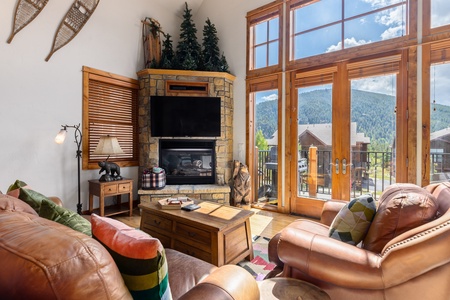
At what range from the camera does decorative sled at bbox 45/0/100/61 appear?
11.1 ft

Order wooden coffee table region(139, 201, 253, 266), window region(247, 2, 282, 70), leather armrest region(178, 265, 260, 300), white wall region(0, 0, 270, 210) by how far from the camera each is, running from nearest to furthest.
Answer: leather armrest region(178, 265, 260, 300), wooden coffee table region(139, 201, 253, 266), white wall region(0, 0, 270, 210), window region(247, 2, 282, 70)

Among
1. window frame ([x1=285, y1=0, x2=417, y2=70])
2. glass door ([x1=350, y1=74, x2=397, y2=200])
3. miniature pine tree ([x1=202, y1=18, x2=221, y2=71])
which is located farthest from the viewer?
miniature pine tree ([x1=202, y1=18, x2=221, y2=71])

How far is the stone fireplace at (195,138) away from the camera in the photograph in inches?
168

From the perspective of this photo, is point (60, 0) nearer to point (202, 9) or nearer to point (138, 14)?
point (138, 14)

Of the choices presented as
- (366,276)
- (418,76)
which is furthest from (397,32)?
(366,276)

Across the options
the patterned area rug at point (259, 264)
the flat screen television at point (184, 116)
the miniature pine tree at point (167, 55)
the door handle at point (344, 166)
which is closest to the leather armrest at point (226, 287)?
the patterned area rug at point (259, 264)

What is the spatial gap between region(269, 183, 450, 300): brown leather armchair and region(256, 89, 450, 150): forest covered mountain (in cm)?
191

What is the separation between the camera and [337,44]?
138 inches

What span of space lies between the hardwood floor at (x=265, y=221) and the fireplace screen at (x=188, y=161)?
96 centimetres

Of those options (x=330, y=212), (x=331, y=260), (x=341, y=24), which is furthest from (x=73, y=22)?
(x=331, y=260)

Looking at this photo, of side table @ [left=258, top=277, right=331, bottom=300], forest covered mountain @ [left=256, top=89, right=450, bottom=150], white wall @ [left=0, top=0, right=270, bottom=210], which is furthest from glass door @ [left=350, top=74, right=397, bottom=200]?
side table @ [left=258, top=277, right=331, bottom=300]

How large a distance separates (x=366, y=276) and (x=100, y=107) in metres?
4.22

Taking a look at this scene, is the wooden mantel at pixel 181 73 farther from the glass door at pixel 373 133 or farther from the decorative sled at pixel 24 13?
the glass door at pixel 373 133

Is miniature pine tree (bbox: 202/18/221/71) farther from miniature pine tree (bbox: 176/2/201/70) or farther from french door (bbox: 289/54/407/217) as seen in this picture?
french door (bbox: 289/54/407/217)
